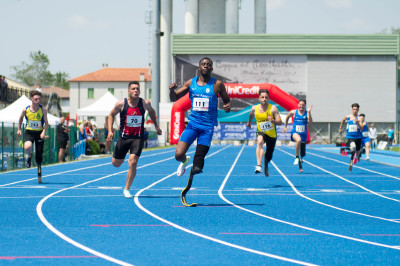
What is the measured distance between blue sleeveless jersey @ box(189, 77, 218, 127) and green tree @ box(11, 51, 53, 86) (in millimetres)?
110887

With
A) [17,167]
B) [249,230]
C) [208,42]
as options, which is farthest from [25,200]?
[208,42]

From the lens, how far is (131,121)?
1038 cm

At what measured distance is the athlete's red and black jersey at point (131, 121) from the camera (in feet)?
34.0

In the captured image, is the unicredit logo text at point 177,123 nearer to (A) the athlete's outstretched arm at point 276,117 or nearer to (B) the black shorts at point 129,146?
(A) the athlete's outstretched arm at point 276,117

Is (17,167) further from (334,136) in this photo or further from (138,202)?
(334,136)

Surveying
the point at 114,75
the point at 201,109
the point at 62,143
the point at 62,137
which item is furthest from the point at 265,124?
the point at 114,75

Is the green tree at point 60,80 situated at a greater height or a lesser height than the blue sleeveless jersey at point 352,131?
greater

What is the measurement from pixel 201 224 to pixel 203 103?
2.31 meters

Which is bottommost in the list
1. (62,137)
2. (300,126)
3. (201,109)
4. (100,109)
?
(62,137)

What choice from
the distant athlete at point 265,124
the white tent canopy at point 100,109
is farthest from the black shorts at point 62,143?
the white tent canopy at point 100,109

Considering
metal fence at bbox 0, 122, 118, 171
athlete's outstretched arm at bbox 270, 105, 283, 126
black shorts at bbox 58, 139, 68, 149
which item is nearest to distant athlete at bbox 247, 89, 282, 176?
athlete's outstretched arm at bbox 270, 105, 283, 126

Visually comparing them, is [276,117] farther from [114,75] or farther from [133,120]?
[114,75]

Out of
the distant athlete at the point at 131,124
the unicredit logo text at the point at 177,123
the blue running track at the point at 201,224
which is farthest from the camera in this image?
the unicredit logo text at the point at 177,123

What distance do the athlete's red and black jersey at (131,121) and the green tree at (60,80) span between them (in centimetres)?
13539
